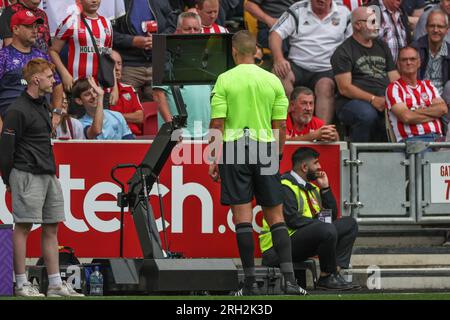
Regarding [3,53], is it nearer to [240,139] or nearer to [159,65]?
[159,65]

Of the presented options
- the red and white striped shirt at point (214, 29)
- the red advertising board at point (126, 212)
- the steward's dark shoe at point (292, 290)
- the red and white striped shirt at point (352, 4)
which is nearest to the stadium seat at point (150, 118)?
the red and white striped shirt at point (214, 29)

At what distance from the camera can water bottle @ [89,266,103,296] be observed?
12.3 meters

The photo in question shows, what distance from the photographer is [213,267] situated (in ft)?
38.3

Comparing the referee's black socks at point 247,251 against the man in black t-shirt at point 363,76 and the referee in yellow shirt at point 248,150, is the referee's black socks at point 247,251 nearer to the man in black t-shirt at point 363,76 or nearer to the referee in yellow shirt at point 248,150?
the referee in yellow shirt at point 248,150

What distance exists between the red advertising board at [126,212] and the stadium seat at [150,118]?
5.32 feet

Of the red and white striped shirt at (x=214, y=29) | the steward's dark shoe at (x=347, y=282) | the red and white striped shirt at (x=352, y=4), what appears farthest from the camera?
the red and white striped shirt at (x=352, y=4)

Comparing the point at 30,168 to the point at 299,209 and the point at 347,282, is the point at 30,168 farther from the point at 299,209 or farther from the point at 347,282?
the point at 347,282

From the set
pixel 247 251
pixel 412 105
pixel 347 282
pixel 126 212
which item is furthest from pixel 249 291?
pixel 412 105

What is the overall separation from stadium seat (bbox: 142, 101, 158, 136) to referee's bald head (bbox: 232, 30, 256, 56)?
3457mm

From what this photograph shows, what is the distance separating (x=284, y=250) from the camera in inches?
472

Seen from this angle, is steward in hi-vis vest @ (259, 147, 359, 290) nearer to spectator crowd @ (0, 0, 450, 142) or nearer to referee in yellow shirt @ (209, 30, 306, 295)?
spectator crowd @ (0, 0, 450, 142)

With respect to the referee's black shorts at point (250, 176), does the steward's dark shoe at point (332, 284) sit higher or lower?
lower

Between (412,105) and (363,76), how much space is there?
2.72 feet

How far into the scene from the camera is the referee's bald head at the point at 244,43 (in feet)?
39.6
